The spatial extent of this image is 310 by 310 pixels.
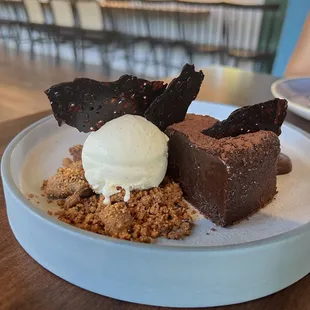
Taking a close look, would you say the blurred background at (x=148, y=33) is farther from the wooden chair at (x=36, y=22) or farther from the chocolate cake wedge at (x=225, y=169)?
the chocolate cake wedge at (x=225, y=169)

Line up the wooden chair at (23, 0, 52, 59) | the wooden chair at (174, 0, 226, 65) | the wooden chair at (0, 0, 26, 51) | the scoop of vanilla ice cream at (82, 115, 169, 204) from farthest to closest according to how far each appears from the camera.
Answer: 1. the wooden chair at (0, 0, 26, 51)
2. the wooden chair at (23, 0, 52, 59)
3. the wooden chair at (174, 0, 226, 65)
4. the scoop of vanilla ice cream at (82, 115, 169, 204)

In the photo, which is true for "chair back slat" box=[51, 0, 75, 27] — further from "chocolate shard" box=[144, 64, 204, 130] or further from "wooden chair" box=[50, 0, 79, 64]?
"chocolate shard" box=[144, 64, 204, 130]

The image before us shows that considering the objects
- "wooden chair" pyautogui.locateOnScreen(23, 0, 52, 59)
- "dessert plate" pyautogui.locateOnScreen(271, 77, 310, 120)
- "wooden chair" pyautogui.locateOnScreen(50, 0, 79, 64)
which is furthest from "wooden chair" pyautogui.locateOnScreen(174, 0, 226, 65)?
"dessert plate" pyautogui.locateOnScreen(271, 77, 310, 120)

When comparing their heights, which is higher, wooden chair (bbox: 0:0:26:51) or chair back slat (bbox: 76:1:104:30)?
chair back slat (bbox: 76:1:104:30)

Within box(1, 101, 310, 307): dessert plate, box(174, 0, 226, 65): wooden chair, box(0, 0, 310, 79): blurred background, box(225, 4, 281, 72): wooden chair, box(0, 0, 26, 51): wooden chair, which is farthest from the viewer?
box(0, 0, 26, 51): wooden chair

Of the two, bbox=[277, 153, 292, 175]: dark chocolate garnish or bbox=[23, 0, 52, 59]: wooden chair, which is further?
bbox=[23, 0, 52, 59]: wooden chair

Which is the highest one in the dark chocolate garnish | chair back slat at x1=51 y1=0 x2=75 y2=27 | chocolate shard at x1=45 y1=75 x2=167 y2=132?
chocolate shard at x1=45 y1=75 x2=167 y2=132

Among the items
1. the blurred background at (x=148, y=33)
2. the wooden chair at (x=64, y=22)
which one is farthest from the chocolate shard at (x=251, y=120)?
the wooden chair at (x=64, y=22)

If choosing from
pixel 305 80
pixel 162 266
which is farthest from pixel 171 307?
pixel 305 80
